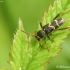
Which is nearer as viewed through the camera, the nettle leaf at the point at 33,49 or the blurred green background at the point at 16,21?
the nettle leaf at the point at 33,49

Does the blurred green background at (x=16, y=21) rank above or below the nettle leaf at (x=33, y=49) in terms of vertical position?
above

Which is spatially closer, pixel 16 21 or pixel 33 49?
pixel 33 49

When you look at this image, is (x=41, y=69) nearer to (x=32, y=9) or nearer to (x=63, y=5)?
(x=63, y=5)

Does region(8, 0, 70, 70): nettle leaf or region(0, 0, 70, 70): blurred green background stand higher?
region(0, 0, 70, 70): blurred green background

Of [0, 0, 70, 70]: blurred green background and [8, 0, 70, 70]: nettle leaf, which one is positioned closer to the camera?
[8, 0, 70, 70]: nettle leaf

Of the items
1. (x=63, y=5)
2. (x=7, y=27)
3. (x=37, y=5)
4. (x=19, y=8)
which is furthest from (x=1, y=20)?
(x=63, y=5)
